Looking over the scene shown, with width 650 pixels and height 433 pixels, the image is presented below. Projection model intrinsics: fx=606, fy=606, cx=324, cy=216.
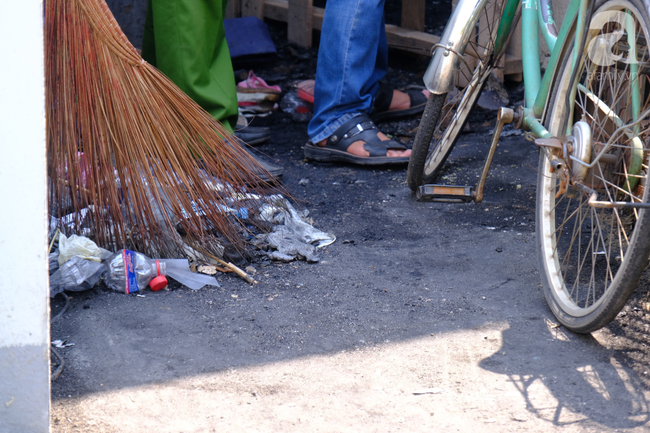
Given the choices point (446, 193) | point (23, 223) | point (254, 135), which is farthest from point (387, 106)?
point (23, 223)

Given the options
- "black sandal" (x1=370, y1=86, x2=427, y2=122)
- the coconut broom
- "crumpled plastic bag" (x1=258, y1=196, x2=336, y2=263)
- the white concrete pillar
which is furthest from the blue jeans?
the white concrete pillar

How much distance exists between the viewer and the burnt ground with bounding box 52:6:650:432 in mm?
1179

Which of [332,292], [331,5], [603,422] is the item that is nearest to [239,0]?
[331,5]

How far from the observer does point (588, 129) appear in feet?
4.39

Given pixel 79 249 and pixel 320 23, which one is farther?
pixel 320 23

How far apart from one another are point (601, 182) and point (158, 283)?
1148mm

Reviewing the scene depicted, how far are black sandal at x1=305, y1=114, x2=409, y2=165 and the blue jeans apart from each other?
0.12 ft

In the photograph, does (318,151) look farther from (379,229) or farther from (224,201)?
(224,201)

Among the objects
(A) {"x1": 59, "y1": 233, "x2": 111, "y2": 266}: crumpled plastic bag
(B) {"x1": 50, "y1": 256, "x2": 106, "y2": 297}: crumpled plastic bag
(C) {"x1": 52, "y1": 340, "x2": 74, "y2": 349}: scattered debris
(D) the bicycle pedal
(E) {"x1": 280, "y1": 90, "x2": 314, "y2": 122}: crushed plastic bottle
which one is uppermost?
(E) {"x1": 280, "y1": 90, "x2": 314, "y2": 122}: crushed plastic bottle

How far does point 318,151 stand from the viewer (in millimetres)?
2711

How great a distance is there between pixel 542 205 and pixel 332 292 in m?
0.61

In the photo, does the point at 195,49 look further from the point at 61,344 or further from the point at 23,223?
the point at 23,223

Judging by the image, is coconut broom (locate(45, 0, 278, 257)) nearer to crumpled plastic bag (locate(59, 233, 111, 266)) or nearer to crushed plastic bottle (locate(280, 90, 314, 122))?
crumpled plastic bag (locate(59, 233, 111, 266))

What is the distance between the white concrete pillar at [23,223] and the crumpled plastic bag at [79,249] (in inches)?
26.9
